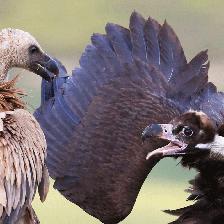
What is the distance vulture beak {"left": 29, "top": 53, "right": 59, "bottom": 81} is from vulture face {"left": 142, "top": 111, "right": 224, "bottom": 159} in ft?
2.30

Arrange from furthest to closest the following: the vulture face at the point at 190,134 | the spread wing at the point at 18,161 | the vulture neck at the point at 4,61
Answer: the vulture face at the point at 190,134
the vulture neck at the point at 4,61
the spread wing at the point at 18,161

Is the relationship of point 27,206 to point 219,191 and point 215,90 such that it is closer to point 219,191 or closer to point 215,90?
point 219,191

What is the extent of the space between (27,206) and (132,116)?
6.02 feet

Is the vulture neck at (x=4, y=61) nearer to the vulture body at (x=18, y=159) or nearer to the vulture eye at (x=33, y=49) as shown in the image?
the vulture body at (x=18, y=159)

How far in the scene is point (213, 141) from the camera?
24.5ft

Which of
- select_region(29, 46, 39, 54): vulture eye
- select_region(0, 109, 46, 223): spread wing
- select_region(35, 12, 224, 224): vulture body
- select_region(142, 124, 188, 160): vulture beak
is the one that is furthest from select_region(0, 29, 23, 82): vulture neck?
select_region(35, 12, 224, 224): vulture body

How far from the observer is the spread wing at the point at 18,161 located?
21.6 ft

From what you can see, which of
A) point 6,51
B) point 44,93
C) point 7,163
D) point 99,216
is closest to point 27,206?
point 7,163

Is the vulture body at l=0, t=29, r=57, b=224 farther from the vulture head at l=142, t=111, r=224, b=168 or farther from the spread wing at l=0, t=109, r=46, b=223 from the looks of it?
the vulture head at l=142, t=111, r=224, b=168

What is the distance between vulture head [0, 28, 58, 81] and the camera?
732 centimetres

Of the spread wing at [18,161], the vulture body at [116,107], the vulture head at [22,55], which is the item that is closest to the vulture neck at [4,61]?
the vulture head at [22,55]

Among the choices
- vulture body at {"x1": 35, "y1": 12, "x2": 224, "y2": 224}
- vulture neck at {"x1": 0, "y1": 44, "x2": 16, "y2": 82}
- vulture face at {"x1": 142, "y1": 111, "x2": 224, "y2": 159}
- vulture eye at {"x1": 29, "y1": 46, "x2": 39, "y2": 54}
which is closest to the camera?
vulture neck at {"x1": 0, "y1": 44, "x2": 16, "y2": 82}

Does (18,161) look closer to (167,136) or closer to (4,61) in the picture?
(4,61)

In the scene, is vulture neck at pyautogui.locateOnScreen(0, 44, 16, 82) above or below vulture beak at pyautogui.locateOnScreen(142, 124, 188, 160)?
above
